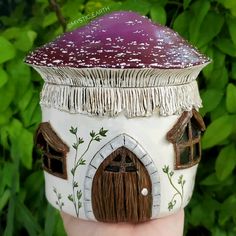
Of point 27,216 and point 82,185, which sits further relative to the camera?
point 27,216

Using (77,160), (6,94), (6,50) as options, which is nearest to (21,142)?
(6,94)

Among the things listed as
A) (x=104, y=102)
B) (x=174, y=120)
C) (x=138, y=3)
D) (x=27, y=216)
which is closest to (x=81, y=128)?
(x=104, y=102)

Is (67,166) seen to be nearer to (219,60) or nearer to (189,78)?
(189,78)

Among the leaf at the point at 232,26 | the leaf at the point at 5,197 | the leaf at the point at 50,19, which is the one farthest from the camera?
the leaf at the point at 5,197

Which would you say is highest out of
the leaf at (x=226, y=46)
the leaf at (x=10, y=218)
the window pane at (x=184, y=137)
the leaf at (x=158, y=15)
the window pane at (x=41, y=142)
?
the leaf at (x=158, y=15)

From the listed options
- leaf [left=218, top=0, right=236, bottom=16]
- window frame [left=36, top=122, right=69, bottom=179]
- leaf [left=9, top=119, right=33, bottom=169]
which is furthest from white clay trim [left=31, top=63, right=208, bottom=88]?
leaf [left=9, top=119, right=33, bottom=169]

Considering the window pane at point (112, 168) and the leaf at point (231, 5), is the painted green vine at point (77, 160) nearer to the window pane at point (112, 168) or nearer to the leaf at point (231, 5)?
the window pane at point (112, 168)

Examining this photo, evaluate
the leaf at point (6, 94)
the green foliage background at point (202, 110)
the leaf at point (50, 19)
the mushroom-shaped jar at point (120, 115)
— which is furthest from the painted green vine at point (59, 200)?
the leaf at point (50, 19)
